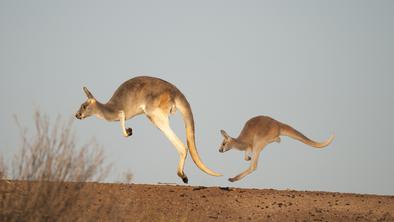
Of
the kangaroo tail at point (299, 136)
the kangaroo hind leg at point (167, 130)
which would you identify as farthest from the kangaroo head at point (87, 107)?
the kangaroo tail at point (299, 136)

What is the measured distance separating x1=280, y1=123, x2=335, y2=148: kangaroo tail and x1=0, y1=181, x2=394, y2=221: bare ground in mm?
3594

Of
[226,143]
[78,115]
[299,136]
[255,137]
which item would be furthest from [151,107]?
[299,136]

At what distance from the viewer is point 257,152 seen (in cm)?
1712

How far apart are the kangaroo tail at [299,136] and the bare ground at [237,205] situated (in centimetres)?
359

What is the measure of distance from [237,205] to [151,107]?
248 centimetres

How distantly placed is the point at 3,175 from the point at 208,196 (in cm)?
529

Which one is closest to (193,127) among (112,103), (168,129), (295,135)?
(168,129)

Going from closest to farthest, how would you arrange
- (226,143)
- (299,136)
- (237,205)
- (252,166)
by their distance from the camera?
(237,205), (252,166), (226,143), (299,136)

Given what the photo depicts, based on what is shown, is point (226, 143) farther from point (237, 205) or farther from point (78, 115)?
point (78, 115)

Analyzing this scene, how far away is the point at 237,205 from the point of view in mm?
12891

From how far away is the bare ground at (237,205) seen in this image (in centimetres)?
1205

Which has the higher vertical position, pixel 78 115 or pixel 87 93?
pixel 87 93

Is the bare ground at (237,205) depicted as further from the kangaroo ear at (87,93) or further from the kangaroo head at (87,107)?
the kangaroo ear at (87,93)

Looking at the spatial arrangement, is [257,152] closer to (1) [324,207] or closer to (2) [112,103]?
(1) [324,207]
